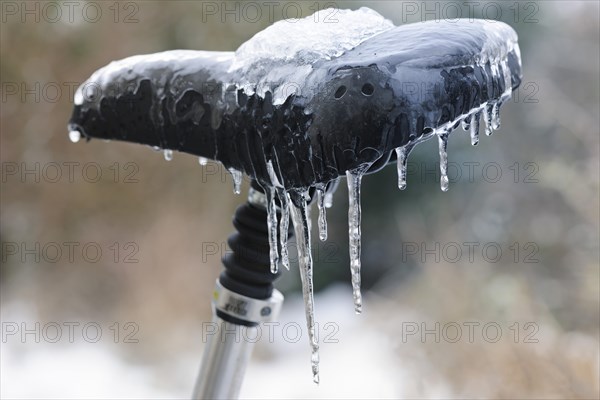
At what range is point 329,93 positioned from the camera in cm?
50

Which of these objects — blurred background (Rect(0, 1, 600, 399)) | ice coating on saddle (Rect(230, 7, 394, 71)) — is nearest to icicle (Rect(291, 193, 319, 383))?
ice coating on saddle (Rect(230, 7, 394, 71))

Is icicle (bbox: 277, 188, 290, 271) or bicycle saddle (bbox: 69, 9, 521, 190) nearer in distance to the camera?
bicycle saddle (bbox: 69, 9, 521, 190)

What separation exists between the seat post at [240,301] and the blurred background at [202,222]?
1.70 meters

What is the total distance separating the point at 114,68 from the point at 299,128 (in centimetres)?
32

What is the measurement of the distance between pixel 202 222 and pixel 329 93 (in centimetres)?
273

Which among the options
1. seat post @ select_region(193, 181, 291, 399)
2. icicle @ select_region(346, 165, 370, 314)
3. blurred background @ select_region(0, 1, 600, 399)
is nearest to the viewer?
icicle @ select_region(346, 165, 370, 314)

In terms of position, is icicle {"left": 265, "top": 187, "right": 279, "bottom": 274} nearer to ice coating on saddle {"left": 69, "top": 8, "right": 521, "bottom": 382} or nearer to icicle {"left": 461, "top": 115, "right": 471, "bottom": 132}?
ice coating on saddle {"left": 69, "top": 8, "right": 521, "bottom": 382}

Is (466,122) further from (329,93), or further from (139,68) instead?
(139,68)

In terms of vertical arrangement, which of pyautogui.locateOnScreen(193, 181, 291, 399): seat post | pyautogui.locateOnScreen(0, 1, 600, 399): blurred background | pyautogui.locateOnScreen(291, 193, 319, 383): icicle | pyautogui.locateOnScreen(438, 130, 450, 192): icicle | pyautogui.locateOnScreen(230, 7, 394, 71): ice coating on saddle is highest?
pyautogui.locateOnScreen(230, 7, 394, 71): ice coating on saddle

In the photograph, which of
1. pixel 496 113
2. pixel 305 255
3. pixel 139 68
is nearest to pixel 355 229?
pixel 305 255

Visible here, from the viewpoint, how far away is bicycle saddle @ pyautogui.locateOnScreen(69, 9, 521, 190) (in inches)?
19.0

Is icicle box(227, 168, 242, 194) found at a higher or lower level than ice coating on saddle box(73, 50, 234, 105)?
lower

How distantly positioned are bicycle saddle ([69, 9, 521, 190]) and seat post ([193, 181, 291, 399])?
0.12 metres

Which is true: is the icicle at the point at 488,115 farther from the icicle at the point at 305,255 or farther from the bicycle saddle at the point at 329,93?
the icicle at the point at 305,255
